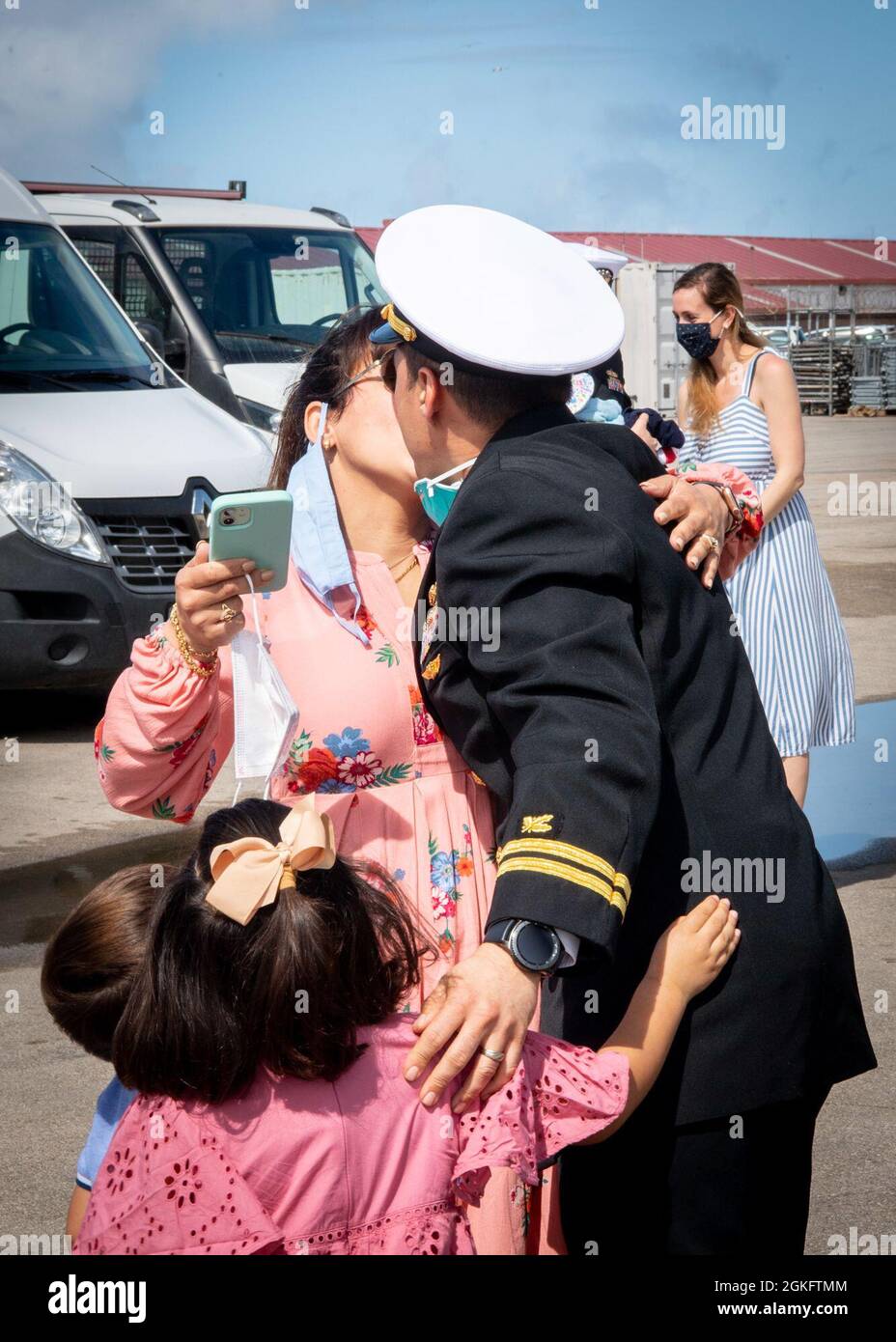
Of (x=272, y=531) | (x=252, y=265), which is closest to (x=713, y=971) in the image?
(x=272, y=531)

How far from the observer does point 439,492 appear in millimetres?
2082

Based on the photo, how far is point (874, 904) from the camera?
530 cm

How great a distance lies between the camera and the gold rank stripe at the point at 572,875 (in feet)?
5.32

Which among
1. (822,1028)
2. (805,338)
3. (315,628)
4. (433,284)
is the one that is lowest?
(822,1028)

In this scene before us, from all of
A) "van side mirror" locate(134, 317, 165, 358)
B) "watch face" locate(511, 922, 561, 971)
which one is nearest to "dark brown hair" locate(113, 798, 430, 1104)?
"watch face" locate(511, 922, 561, 971)

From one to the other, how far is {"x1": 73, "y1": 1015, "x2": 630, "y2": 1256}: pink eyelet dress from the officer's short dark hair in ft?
2.55

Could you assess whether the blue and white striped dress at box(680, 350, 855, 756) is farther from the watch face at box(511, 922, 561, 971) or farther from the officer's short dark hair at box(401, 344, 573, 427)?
the watch face at box(511, 922, 561, 971)

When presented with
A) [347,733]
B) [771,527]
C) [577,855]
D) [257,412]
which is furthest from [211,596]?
[257,412]

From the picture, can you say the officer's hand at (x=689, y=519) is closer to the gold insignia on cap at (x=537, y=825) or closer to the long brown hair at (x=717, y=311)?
the gold insignia on cap at (x=537, y=825)

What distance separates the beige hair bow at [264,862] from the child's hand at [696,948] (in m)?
0.42

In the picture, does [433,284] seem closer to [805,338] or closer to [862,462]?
[862,462]

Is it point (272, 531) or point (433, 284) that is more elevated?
point (433, 284)

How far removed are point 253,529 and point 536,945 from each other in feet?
2.48

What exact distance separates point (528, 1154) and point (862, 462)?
A: 71.5 ft
